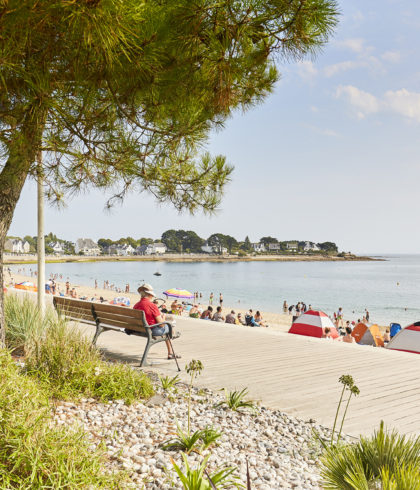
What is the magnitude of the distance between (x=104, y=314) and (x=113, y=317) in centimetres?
25

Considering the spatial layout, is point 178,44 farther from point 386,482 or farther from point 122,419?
point 386,482

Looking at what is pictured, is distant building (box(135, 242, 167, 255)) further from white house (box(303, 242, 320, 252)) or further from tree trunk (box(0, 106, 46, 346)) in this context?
tree trunk (box(0, 106, 46, 346))

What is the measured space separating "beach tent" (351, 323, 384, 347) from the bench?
11024 mm

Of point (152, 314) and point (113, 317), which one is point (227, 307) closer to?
point (113, 317)

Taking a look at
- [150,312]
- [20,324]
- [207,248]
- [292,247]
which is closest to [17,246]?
[207,248]

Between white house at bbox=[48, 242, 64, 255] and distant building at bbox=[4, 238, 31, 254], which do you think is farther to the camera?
white house at bbox=[48, 242, 64, 255]

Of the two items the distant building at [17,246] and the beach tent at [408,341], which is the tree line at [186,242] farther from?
the beach tent at [408,341]

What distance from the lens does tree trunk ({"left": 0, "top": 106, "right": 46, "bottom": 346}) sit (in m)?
4.19

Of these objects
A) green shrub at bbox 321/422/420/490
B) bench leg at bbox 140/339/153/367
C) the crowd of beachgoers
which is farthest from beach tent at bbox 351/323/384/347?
green shrub at bbox 321/422/420/490

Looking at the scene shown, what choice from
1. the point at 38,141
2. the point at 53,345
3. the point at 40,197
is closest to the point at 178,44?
the point at 38,141

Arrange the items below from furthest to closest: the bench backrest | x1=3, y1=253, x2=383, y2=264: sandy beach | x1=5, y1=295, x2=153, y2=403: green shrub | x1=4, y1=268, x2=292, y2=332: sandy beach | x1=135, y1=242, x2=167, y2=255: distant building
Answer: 1. x1=135, y1=242, x2=167, y2=255: distant building
2. x1=3, y1=253, x2=383, y2=264: sandy beach
3. x1=4, y1=268, x2=292, y2=332: sandy beach
4. the bench backrest
5. x1=5, y1=295, x2=153, y2=403: green shrub

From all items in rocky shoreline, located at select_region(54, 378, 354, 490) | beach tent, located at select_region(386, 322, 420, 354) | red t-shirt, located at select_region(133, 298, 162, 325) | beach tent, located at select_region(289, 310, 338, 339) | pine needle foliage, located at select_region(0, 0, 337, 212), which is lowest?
beach tent, located at select_region(289, 310, 338, 339)

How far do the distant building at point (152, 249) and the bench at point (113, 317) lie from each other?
7070 inches

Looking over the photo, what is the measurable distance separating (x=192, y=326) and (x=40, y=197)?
169 inches
